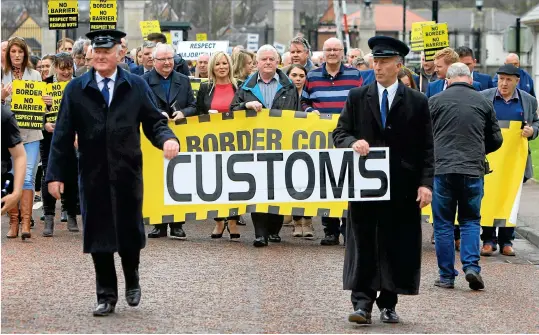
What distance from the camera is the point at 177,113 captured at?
50.5 ft

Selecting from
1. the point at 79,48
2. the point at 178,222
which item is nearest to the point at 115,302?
the point at 178,222

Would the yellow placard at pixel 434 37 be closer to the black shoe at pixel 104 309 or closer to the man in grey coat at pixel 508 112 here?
the man in grey coat at pixel 508 112

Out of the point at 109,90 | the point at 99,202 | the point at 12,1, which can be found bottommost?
the point at 99,202

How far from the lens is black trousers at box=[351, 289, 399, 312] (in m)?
9.71

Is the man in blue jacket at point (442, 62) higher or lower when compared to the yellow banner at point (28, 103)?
higher

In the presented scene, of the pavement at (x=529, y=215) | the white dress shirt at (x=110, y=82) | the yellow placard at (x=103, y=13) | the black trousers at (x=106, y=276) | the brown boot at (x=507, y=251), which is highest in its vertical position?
the yellow placard at (x=103, y=13)

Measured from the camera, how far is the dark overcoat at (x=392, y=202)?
9828 millimetres

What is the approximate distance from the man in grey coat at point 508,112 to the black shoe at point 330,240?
1.55 m

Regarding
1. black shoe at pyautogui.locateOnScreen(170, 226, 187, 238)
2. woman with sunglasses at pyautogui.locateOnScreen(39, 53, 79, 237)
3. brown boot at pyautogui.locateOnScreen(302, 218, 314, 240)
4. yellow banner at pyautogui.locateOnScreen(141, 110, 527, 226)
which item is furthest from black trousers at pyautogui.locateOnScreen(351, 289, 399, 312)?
woman with sunglasses at pyautogui.locateOnScreen(39, 53, 79, 237)

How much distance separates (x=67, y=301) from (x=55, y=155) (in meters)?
1.19

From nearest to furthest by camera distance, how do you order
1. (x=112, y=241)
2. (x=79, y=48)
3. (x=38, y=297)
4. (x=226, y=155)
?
(x=112, y=241)
(x=38, y=297)
(x=226, y=155)
(x=79, y=48)

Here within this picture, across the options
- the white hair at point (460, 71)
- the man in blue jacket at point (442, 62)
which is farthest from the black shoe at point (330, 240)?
the white hair at point (460, 71)

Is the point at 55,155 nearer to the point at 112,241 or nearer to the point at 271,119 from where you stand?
the point at 112,241

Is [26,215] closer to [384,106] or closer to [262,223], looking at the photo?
[262,223]
